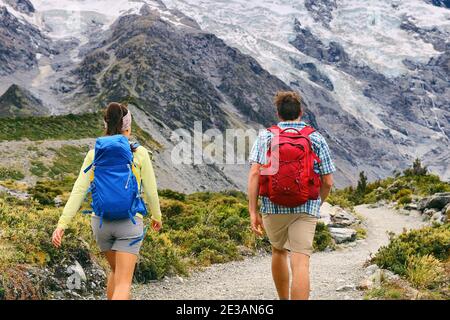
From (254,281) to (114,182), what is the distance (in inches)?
218

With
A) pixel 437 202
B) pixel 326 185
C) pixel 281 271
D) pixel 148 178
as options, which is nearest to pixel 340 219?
pixel 437 202

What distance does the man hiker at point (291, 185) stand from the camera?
217 inches

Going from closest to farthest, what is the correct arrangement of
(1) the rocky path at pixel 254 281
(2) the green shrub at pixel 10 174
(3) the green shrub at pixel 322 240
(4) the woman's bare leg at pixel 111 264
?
(4) the woman's bare leg at pixel 111 264, (1) the rocky path at pixel 254 281, (3) the green shrub at pixel 322 240, (2) the green shrub at pixel 10 174

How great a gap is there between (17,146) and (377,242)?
131ft

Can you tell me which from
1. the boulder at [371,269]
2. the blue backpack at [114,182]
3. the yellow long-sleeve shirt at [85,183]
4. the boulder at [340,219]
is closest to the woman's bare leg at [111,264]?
the blue backpack at [114,182]

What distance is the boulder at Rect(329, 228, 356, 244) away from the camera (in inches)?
661

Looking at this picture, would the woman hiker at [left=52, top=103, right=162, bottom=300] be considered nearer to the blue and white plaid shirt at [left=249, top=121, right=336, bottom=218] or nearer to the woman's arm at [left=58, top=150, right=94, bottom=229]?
the woman's arm at [left=58, top=150, right=94, bottom=229]

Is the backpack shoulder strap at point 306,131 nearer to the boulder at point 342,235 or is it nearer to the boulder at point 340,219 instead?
the boulder at point 342,235

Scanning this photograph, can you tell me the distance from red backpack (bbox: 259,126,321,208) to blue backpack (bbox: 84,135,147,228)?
4.60 feet

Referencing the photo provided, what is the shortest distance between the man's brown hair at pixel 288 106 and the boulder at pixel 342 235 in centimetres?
1148

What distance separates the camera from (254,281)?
10031 millimetres

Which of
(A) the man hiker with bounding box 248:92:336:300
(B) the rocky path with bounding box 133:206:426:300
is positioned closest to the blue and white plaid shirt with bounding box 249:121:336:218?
(A) the man hiker with bounding box 248:92:336:300

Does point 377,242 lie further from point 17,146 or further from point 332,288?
point 17,146
